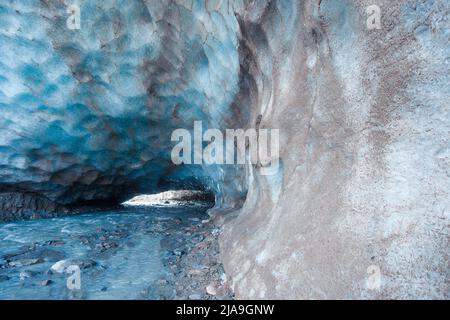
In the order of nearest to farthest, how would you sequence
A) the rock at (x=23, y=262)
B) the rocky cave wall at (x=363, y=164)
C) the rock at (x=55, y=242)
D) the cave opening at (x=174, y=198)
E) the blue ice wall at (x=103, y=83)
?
1. the rocky cave wall at (x=363, y=164)
2. the rock at (x=23, y=262)
3. the rock at (x=55, y=242)
4. the blue ice wall at (x=103, y=83)
5. the cave opening at (x=174, y=198)

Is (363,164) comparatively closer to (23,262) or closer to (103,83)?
(23,262)

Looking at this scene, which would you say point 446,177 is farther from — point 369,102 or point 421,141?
point 369,102

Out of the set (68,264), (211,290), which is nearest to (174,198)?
(68,264)

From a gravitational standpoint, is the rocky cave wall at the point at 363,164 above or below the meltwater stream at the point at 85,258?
above

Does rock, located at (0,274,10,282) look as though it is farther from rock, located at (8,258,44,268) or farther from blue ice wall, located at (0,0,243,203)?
blue ice wall, located at (0,0,243,203)

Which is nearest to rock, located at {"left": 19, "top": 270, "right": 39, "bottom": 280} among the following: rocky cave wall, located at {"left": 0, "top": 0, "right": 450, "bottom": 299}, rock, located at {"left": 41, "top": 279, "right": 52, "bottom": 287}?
rock, located at {"left": 41, "top": 279, "right": 52, "bottom": 287}

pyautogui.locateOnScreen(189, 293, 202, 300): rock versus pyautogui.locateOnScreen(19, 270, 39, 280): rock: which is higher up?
pyautogui.locateOnScreen(189, 293, 202, 300): rock

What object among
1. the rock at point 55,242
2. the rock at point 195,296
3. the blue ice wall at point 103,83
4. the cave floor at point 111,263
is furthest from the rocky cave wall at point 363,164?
the rock at point 55,242

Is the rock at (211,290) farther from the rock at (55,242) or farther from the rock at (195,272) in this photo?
the rock at (55,242)

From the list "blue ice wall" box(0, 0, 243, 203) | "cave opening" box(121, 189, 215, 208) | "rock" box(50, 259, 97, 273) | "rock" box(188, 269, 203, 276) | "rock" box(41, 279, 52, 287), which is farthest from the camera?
"cave opening" box(121, 189, 215, 208)
